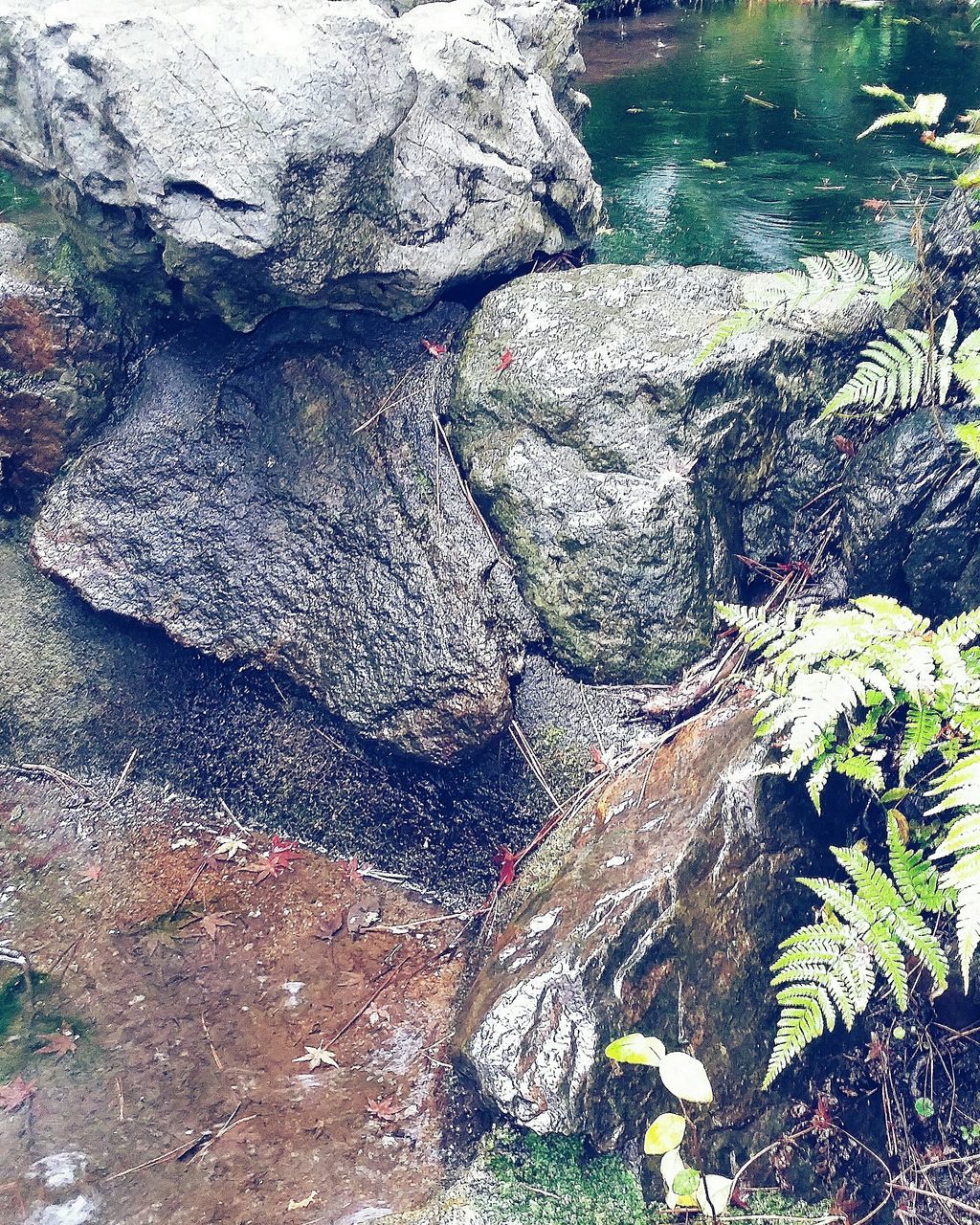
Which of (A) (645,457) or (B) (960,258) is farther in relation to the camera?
(A) (645,457)

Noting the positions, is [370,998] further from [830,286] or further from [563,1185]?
[830,286]

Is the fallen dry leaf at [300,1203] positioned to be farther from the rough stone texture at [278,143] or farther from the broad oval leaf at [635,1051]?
the rough stone texture at [278,143]

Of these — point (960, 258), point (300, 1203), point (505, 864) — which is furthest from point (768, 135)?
point (300, 1203)

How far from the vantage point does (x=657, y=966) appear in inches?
107

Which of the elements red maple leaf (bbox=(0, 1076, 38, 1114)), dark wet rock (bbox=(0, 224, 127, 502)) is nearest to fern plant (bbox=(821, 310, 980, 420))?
dark wet rock (bbox=(0, 224, 127, 502))

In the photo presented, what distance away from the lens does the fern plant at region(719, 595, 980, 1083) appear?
243 centimetres

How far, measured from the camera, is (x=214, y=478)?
13.4ft

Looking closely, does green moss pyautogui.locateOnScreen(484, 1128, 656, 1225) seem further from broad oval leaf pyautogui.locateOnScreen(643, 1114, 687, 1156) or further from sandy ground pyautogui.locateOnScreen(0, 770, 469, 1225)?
broad oval leaf pyautogui.locateOnScreen(643, 1114, 687, 1156)

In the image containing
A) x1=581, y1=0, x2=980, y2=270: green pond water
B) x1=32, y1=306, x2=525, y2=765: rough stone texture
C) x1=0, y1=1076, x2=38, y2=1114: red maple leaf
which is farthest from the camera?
x1=581, y1=0, x2=980, y2=270: green pond water

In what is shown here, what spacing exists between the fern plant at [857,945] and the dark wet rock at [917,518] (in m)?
0.97

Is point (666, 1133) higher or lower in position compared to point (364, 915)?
higher

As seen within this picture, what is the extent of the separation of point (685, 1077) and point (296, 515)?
2.84 metres

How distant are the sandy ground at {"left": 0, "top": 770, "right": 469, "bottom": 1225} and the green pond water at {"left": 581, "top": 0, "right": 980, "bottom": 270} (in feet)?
11.7

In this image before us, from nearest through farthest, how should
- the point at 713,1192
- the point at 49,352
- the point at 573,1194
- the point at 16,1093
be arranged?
1. the point at 713,1192
2. the point at 573,1194
3. the point at 16,1093
4. the point at 49,352
